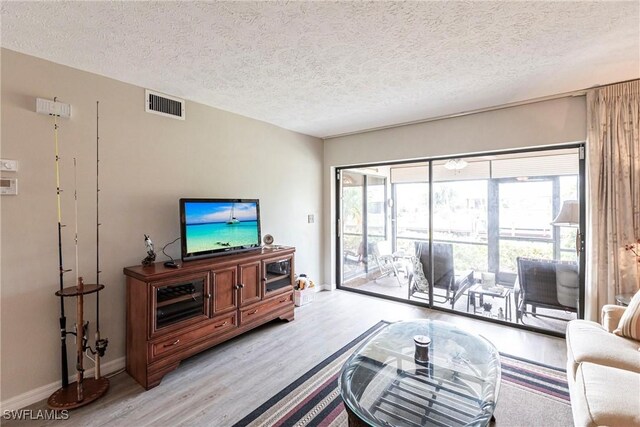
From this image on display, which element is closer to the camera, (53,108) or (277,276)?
(53,108)

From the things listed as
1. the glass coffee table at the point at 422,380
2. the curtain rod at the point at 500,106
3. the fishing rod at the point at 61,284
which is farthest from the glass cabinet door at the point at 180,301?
the curtain rod at the point at 500,106

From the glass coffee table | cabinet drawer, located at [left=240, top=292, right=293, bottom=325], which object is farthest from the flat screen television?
the glass coffee table

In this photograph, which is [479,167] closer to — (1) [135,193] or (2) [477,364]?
(2) [477,364]

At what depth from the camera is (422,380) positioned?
1765mm

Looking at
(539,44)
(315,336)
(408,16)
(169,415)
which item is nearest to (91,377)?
(169,415)

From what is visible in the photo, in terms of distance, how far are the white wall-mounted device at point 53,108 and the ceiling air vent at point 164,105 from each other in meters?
0.59

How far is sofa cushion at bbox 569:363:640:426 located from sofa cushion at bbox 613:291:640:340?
531mm

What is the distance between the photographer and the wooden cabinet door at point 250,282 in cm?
287

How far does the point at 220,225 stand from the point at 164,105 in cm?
128

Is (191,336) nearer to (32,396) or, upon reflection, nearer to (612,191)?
(32,396)

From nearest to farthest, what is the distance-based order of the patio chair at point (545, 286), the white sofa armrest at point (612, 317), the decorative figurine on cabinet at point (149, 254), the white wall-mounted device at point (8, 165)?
1. the white wall-mounted device at point (8, 165)
2. the white sofa armrest at point (612, 317)
3. the decorative figurine on cabinet at point (149, 254)
4. the patio chair at point (545, 286)

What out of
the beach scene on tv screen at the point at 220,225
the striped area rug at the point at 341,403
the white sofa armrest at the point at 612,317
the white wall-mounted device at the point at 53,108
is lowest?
the striped area rug at the point at 341,403

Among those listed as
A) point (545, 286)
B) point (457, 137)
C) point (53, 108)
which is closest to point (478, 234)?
point (545, 286)

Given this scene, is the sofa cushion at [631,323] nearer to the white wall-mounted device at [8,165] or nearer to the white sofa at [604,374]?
the white sofa at [604,374]
